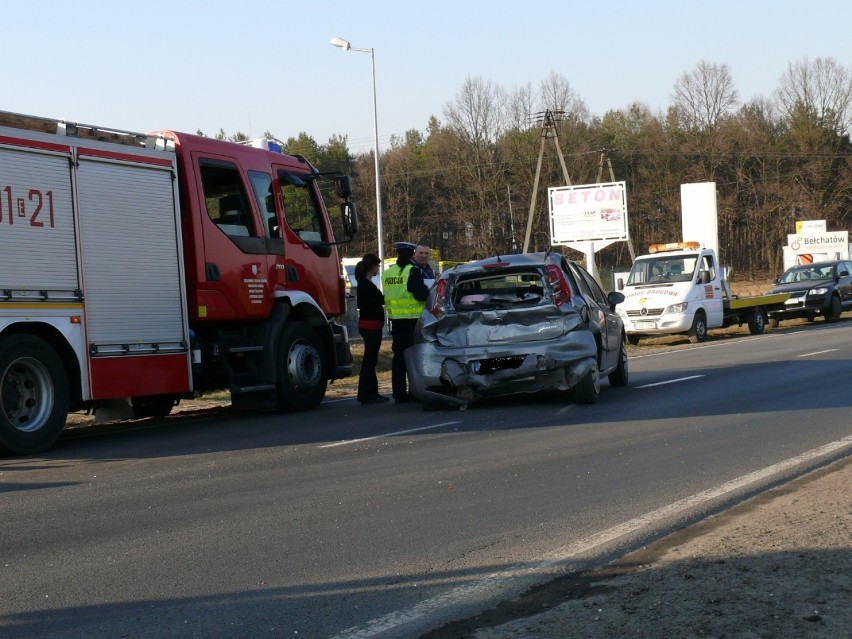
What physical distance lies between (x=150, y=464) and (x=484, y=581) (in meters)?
5.13

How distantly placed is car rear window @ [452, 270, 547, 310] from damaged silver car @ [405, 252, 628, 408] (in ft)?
0.04

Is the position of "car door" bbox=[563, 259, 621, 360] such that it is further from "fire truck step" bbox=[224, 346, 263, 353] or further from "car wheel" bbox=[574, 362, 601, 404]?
→ "fire truck step" bbox=[224, 346, 263, 353]

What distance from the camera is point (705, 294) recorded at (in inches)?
1061

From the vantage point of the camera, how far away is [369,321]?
1453 centimetres

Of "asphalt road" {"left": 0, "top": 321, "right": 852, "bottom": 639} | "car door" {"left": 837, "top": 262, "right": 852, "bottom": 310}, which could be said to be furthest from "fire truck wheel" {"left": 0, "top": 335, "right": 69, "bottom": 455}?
"car door" {"left": 837, "top": 262, "right": 852, "bottom": 310}

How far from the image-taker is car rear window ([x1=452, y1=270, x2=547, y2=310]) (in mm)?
12648

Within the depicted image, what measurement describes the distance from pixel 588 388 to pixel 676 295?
14298 millimetres

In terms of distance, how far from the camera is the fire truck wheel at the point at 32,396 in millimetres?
10305

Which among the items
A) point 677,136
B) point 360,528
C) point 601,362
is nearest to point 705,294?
point 601,362

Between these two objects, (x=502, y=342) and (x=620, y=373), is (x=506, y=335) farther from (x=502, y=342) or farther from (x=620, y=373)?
(x=620, y=373)

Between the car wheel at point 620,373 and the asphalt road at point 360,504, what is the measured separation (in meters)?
1.39

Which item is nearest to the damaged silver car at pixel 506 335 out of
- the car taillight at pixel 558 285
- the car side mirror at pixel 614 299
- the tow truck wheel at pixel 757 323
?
the car taillight at pixel 558 285

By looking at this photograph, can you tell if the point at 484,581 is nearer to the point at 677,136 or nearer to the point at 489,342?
the point at 489,342

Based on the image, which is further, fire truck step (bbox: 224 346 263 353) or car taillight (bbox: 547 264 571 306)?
fire truck step (bbox: 224 346 263 353)
